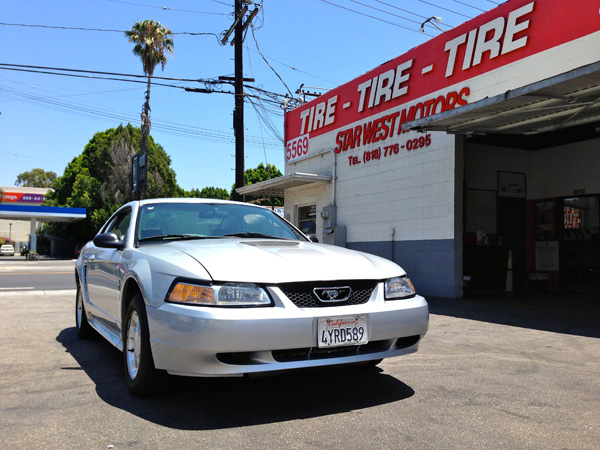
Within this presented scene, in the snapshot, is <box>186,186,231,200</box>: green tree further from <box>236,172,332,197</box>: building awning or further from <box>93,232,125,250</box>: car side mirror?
<box>93,232,125,250</box>: car side mirror

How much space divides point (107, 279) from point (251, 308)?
2061 mm

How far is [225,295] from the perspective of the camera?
334cm

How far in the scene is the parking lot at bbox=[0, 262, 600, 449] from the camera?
3.09 meters

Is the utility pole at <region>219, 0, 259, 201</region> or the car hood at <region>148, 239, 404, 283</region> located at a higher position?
the utility pole at <region>219, 0, 259, 201</region>

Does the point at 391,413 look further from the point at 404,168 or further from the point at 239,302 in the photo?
the point at 404,168

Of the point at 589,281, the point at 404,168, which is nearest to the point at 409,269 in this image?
the point at 404,168

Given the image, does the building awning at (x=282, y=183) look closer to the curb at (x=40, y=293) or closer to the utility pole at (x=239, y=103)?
the utility pole at (x=239, y=103)

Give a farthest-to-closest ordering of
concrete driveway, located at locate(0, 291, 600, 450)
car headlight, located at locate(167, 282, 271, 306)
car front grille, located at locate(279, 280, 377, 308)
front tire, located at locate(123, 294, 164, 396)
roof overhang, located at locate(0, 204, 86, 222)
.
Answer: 1. roof overhang, located at locate(0, 204, 86, 222)
2. front tire, located at locate(123, 294, 164, 396)
3. car front grille, located at locate(279, 280, 377, 308)
4. car headlight, located at locate(167, 282, 271, 306)
5. concrete driveway, located at locate(0, 291, 600, 450)

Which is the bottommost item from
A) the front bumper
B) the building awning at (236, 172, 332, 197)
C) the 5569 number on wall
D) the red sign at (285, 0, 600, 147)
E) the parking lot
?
the parking lot

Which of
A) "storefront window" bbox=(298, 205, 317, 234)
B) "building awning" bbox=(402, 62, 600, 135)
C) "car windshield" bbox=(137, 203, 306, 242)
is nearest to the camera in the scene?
"car windshield" bbox=(137, 203, 306, 242)

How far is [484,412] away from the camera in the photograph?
3568mm

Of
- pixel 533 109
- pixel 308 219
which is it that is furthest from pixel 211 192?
pixel 533 109

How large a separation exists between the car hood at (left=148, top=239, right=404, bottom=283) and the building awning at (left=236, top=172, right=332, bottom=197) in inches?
416

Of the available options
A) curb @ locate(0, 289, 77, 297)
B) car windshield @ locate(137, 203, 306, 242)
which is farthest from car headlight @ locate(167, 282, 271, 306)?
curb @ locate(0, 289, 77, 297)
